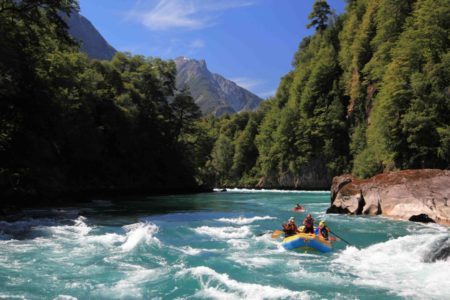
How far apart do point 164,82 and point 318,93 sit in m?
27.9

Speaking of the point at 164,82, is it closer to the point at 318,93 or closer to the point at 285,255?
the point at 318,93

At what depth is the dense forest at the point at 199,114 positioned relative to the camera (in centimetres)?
2772

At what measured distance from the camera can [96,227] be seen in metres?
20.1

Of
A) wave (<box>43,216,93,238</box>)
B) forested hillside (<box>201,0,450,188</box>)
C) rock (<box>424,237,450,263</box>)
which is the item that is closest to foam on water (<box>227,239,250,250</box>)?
rock (<box>424,237,450,263</box>)

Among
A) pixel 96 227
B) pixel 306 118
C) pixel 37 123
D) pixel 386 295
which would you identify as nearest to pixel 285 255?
pixel 386 295

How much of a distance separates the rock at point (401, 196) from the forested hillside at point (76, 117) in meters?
20.2

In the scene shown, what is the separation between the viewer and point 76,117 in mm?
41500

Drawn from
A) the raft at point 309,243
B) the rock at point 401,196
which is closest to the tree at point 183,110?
the rock at point 401,196

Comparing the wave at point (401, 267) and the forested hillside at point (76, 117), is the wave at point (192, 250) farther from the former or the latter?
the forested hillside at point (76, 117)

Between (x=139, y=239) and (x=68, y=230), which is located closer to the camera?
(x=139, y=239)

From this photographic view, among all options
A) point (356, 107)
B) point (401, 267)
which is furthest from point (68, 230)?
point (356, 107)

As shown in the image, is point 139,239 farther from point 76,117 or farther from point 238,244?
point 76,117

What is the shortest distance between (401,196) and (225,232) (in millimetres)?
11008

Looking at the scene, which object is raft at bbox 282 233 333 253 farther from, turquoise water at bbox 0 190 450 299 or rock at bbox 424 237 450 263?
rock at bbox 424 237 450 263
